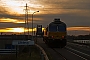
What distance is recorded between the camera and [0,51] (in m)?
40.0

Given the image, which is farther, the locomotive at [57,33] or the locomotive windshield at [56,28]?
the locomotive windshield at [56,28]

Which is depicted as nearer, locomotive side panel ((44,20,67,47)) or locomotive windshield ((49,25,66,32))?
locomotive side panel ((44,20,67,47))

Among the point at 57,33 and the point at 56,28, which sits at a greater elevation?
the point at 56,28

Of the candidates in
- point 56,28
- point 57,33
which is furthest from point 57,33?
point 56,28

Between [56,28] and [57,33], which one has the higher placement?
[56,28]

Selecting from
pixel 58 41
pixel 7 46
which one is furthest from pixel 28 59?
pixel 7 46

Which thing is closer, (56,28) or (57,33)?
(57,33)

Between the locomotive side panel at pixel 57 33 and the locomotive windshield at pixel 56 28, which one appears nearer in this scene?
the locomotive side panel at pixel 57 33

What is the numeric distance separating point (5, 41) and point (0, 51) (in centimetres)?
3350

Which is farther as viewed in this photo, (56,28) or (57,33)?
(56,28)

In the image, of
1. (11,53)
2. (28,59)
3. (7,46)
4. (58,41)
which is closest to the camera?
(28,59)

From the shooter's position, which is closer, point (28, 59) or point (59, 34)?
point (28, 59)

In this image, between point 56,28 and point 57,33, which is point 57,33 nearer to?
point 57,33

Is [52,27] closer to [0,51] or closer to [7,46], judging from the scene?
[0,51]
